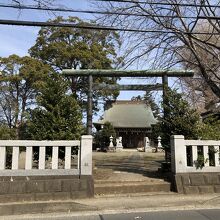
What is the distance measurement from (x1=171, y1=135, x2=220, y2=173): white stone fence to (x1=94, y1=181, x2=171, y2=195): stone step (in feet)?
1.95

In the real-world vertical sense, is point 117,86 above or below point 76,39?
below

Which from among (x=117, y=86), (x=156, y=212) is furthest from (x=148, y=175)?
(x=117, y=86)

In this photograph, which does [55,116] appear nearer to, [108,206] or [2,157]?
[2,157]

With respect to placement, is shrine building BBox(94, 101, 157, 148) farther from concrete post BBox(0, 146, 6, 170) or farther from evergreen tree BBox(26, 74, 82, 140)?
concrete post BBox(0, 146, 6, 170)

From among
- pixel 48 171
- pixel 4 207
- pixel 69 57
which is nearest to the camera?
pixel 4 207

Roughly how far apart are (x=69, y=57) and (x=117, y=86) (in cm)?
2337

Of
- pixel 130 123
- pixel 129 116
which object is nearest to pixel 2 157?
pixel 130 123

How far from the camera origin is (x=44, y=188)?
8.38 meters

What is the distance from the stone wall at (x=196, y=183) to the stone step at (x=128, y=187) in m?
0.38

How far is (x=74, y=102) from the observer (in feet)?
31.5

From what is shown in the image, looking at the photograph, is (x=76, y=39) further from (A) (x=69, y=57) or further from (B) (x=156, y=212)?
(B) (x=156, y=212)

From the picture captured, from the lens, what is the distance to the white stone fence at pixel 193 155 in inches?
366

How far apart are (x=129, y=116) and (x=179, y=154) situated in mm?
34305

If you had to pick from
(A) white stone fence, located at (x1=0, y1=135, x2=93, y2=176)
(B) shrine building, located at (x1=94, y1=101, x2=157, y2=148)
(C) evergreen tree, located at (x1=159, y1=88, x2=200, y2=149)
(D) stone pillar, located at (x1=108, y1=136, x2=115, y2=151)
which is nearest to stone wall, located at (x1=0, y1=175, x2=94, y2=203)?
(A) white stone fence, located at (x1=0, y1=135, x2=93, y2=176)
